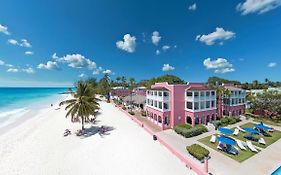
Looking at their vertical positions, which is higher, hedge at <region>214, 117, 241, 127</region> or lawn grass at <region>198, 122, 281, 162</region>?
hedge at <region>214, 117, 241, 127</region>

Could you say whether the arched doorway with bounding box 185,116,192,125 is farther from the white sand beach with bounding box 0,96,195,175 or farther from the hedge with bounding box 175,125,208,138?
the white sand beach with bounding box 0,96,195,175

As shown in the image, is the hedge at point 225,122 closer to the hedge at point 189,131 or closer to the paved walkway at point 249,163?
the hedge at point 189,131

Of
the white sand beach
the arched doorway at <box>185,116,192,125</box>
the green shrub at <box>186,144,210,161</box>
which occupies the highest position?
the arched doorway at <box>185,116,192,125</box>

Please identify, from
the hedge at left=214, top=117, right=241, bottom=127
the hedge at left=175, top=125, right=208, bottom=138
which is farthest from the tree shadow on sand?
the hedge at left=214, top=117, right=241, bottom=127

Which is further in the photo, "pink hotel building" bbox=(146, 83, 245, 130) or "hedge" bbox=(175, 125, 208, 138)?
"pink hotel building" bbox=(146, 83, 245, 130)

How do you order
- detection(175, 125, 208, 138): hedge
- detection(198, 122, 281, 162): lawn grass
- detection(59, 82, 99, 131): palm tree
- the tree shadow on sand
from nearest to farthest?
detection(198, 122, 281, 162): lawn grass, detection(175, 125, 208, 138): hedge, detection(59, 82, 99, 131): palm tree, the tree shadow on sand

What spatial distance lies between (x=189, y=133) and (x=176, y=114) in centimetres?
496

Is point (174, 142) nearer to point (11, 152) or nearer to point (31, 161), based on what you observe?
point (31, 161)

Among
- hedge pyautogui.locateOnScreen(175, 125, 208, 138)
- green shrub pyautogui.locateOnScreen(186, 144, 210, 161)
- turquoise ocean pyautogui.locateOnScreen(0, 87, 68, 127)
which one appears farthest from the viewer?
turquoise ocean pyautogui.locateOnScreen(0, 87, 68, 127)

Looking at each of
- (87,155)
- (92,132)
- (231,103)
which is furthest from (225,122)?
(87,155)

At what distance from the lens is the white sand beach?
1281 centimetres

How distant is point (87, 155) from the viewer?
1535 cm

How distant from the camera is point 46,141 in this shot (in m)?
19.5

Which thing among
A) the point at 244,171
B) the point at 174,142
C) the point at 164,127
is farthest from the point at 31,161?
the point at 244,171
